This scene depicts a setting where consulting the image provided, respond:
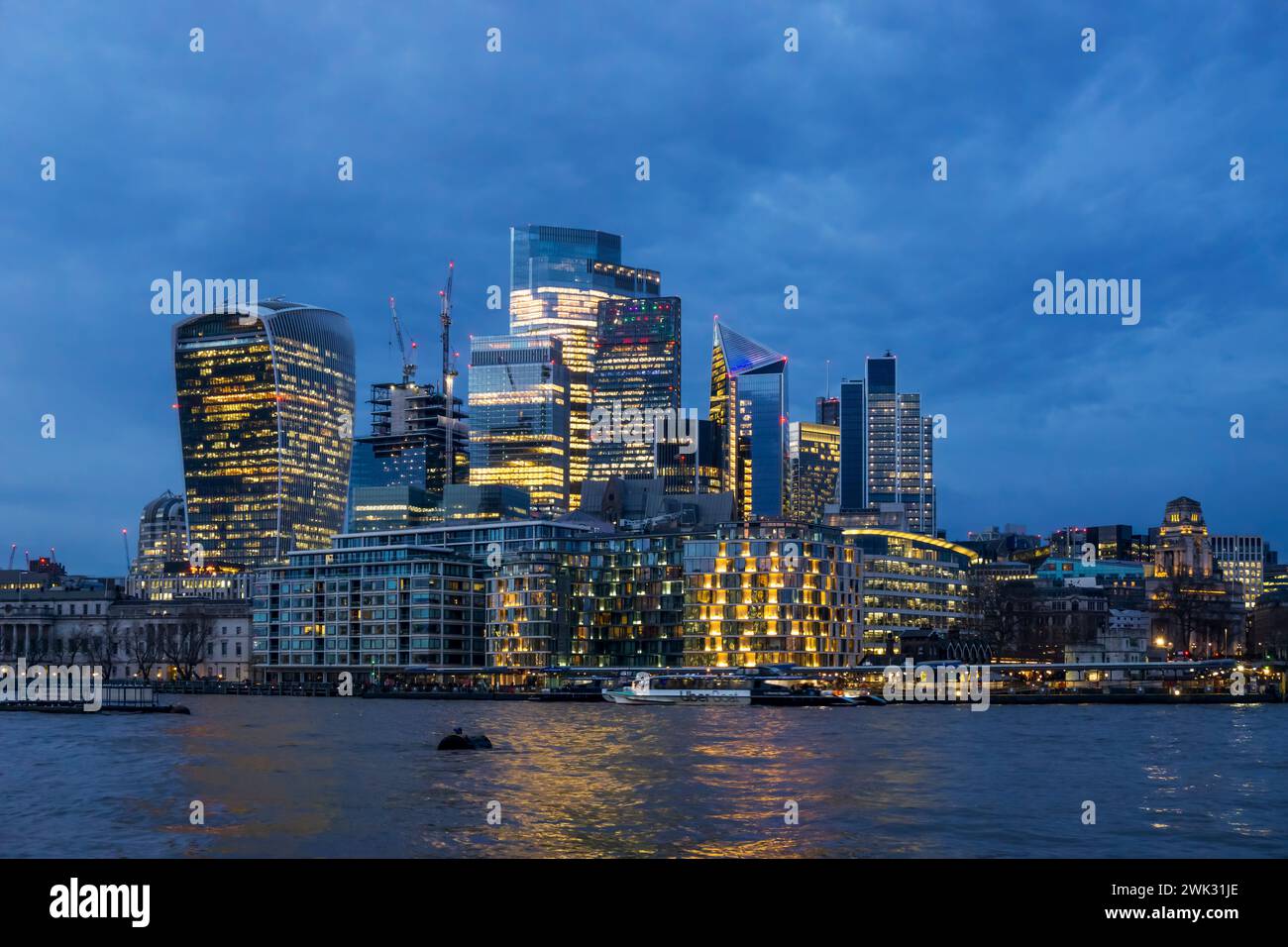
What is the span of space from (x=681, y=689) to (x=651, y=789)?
12296 cm

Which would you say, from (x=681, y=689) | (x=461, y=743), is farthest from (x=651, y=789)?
(x=681, y=689)

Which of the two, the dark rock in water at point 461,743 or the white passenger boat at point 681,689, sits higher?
the dark rock in water at point 461,743

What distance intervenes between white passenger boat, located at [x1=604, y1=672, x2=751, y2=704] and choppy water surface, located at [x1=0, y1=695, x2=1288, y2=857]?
60664 millimetres

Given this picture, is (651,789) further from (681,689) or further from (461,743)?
(681,689)

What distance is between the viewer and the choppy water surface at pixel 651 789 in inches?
1959

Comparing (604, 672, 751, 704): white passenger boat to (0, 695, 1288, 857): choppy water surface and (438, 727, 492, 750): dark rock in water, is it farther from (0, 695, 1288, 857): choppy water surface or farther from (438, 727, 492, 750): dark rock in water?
(438, 727, 492, 750): dark rock in water

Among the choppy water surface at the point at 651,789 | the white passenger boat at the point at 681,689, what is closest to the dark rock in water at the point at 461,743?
the choppy water surface at the point at 651,789

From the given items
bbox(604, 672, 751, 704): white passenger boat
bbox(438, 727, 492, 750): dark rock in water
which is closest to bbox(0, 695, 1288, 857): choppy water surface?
bbox(438, 727, 492, 750): dark rock in water

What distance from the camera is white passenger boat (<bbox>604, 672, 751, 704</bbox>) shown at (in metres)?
182

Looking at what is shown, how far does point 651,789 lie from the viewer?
215ft

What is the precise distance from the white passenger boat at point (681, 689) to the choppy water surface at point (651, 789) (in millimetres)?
60664

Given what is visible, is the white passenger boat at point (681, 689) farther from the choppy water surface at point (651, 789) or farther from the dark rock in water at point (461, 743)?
the dark rock in water at point (461, 743)
